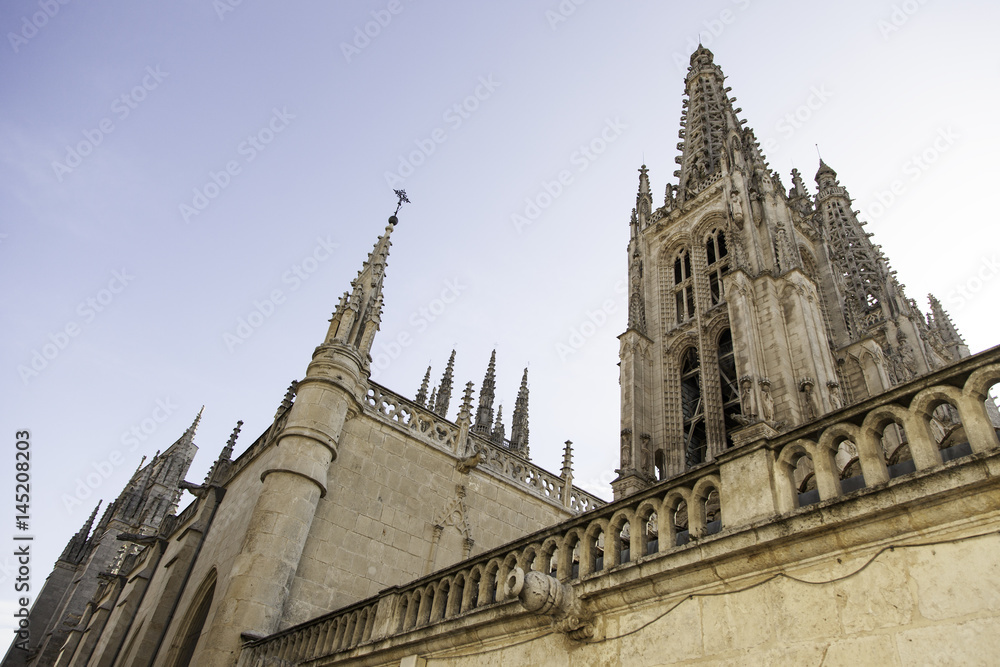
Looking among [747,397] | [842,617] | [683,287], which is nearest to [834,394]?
[747,397]

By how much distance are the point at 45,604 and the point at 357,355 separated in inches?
1780

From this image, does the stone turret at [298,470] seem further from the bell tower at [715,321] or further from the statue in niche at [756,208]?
the statue in niche at [756,208]

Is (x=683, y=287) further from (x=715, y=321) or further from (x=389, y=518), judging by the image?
(x=389, y=518)

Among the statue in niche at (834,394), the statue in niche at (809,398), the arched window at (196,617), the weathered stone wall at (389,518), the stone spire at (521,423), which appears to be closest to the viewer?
the weathered stone wall at (389,518)

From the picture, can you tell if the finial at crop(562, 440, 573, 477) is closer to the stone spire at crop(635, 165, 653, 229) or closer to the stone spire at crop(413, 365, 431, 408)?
the stone spire at crop(635, 165, 653, 229)

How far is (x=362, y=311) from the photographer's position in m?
14.7

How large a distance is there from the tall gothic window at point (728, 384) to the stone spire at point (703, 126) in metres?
8.97

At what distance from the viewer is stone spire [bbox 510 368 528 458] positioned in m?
41.0

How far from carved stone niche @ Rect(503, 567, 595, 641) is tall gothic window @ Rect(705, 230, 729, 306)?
81.7ft

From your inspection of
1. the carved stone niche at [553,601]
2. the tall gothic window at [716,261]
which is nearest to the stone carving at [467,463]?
the carved stone niche at [553,601]

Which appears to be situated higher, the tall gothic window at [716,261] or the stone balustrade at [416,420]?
the tall gothic window at [716,261]

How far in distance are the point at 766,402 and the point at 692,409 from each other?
670 centimetres

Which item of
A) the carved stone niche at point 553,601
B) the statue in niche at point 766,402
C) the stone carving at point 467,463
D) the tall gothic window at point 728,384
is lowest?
the carved stone niche at point 553,601

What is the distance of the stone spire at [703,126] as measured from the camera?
116ft
